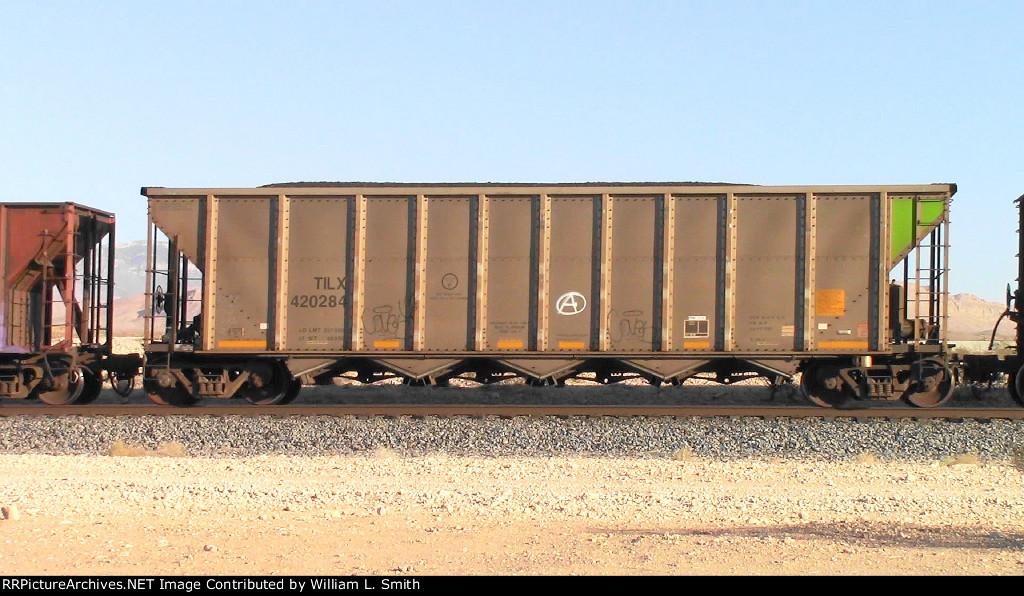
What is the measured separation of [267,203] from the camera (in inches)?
532

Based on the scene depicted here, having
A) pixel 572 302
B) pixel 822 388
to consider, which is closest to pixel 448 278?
pixel 572 302

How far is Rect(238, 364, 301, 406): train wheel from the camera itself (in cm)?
1382

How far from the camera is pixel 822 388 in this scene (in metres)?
13.6

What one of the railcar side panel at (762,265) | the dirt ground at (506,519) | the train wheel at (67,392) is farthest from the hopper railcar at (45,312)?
the railcar side panel at (762,265)

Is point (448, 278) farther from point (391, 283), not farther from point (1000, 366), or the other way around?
point (1000, 366)

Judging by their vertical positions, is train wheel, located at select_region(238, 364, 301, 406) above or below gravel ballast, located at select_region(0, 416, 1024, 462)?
above

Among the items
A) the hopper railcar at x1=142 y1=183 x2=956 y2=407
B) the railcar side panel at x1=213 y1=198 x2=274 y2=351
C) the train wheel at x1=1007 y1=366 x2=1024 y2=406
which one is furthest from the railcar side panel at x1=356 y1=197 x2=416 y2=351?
the train wheel at x1=1007 y1=366 x2=1024 y2=406

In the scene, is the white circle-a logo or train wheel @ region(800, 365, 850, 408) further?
train wheel @ region(800, 365, 850, 408)

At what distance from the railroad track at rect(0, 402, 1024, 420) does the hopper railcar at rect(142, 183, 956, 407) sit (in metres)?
0.67

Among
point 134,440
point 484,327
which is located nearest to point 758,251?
point 484,327

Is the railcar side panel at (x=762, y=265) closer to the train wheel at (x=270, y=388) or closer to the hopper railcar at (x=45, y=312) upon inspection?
the train wheel at (x=270, y=388)

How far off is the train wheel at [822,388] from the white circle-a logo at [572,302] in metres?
3.55

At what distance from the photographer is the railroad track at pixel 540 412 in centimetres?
1253

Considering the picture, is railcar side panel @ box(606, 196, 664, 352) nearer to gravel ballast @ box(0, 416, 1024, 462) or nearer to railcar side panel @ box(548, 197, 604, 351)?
railcar side panel @ box(548, 197, 604, 351)
